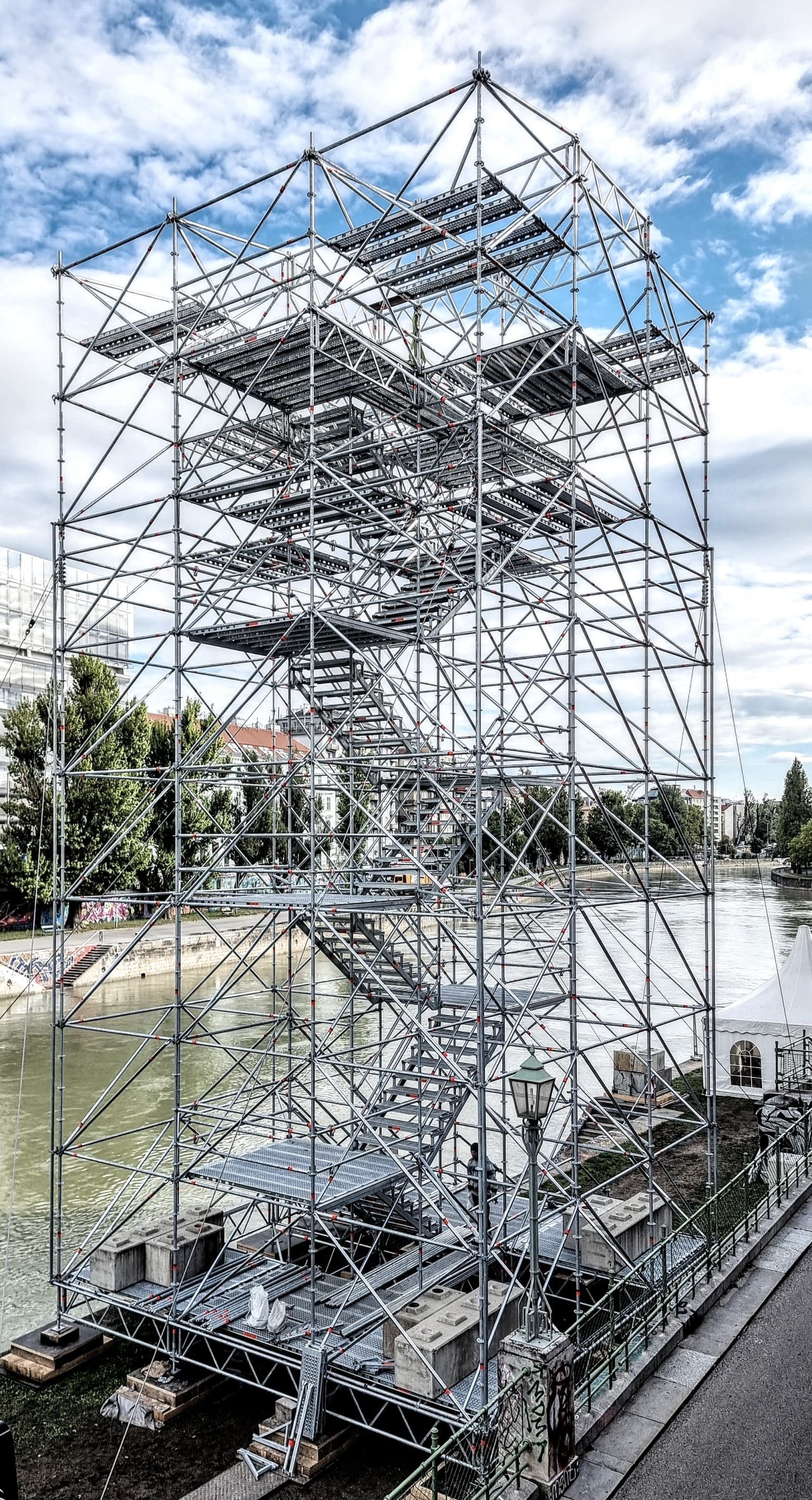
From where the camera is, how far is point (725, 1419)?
862 centimetres

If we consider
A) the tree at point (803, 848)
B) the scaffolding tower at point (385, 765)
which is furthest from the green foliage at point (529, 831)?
the tree at point (803, 848)

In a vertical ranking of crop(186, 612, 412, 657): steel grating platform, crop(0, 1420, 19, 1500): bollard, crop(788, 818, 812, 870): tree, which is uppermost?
crop(186, 612, 412, 657): steel grating platform

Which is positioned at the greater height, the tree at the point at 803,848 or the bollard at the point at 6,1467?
the tree at the point at 803,848

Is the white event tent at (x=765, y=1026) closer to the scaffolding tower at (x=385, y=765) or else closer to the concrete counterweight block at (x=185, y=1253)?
the scaffolding tower at (x=385, y=765)

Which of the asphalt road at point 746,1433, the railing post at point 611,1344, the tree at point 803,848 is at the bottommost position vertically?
the asphalt road at point 746,1433

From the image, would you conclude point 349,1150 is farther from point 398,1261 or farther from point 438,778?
point 438,778

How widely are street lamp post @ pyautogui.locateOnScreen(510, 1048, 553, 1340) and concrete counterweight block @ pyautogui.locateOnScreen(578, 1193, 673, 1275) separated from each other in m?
3.70

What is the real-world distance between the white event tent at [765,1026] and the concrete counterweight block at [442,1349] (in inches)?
437

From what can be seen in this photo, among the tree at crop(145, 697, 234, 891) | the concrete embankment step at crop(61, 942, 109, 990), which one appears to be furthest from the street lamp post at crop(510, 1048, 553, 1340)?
the tree at crop(145, 697, 234, 891)

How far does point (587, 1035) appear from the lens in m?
30.4

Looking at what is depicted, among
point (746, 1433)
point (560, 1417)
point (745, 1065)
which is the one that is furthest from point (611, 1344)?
point (745, 1065)

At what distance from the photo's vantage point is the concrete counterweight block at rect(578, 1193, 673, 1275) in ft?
38.4

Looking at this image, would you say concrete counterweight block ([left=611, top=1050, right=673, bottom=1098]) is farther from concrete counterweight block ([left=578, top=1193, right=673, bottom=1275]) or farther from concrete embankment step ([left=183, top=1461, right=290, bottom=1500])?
concrete embankment step ([left=183, top=1461, right=290, bottom=1500])

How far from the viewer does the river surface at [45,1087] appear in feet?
47.1
